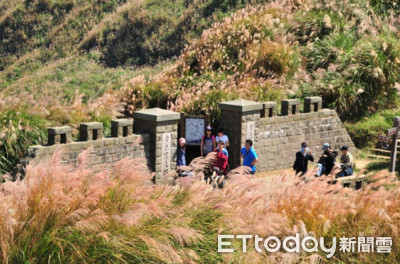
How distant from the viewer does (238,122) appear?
16.3m

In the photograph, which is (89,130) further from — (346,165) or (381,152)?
(381,152)

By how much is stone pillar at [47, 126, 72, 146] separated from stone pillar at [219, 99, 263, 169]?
14.6 ft

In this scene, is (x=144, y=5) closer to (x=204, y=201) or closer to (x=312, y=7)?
(x=312, y=7)

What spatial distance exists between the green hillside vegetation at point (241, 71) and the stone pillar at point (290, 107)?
52.1 inches

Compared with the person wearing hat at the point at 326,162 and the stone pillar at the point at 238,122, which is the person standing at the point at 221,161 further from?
the stone pillar at the point at 238,122

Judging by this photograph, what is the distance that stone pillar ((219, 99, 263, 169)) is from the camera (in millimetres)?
16219

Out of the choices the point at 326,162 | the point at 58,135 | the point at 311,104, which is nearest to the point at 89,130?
the point at 58,135

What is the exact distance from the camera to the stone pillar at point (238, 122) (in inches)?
639

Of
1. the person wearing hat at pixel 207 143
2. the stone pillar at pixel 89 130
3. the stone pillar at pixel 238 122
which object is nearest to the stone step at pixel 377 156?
the stone pillar at pixel 238 122

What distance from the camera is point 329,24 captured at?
22.8 meters

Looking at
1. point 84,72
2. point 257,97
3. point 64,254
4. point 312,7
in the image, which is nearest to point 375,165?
point 257,97

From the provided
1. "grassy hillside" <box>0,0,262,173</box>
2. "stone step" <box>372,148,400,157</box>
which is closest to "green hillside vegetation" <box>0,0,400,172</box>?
"grassy hillside" <box>0,0,262,173</box>

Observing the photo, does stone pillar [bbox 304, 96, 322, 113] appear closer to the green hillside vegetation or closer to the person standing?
the green hillside vegetation

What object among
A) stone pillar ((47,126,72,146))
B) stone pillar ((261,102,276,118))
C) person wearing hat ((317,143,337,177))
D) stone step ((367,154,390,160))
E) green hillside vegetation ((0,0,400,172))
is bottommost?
stone step ((367,154,390,160))
